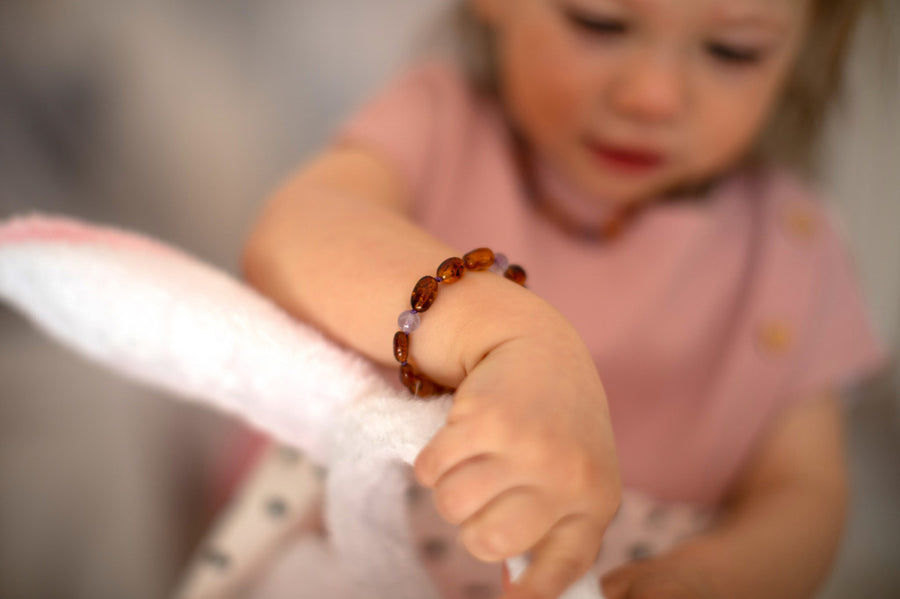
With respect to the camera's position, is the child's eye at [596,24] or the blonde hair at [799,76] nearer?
the child's eye at [596,24]

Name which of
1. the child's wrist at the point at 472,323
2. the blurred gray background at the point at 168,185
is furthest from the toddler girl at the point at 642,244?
the blurred gray background at the point at 168,185

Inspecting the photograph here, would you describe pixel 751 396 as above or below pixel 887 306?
below

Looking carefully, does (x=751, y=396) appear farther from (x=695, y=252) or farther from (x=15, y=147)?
(x=15, y=147)

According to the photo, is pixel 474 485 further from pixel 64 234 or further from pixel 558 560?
pixel 64 234

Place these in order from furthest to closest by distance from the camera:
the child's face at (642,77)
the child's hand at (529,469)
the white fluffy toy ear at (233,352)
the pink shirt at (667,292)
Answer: the pink shirt at (667,292), the child's face at (642,77), the white fluffy toy ear at (233,352), the child's hand at (529,469)

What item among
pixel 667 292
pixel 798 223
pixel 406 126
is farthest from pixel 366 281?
pixel 798 223

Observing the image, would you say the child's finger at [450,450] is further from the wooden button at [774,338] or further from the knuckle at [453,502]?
the wooden button at [774,338]

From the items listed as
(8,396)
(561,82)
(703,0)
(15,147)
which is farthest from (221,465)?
(703,0)

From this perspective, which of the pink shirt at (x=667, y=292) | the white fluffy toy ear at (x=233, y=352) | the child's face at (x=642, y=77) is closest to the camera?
the white fluffy toy ear at (x=233, y=352)
